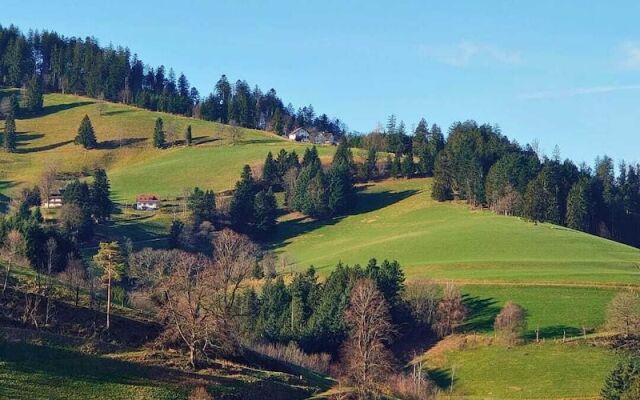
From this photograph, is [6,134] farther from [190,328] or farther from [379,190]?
[190,328]

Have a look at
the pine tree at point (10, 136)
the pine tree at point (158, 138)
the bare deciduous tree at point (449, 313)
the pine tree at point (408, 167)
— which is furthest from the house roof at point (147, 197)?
the bare deciduous tree at point (449, 313)

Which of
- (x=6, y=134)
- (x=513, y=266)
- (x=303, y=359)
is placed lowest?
(x=303, y=359)

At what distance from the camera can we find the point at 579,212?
14138 cm

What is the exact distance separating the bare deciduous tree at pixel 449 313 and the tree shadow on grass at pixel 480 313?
3.48ft

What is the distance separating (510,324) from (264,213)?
231ft

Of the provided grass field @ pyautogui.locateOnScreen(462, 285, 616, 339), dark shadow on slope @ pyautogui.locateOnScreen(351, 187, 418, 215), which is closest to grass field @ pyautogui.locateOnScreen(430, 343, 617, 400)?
grass field @ pyautogui.locateOnScreen(462, 285, 616, 339)

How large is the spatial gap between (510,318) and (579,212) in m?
67.3

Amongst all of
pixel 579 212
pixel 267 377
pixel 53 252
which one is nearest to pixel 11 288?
pixel 267 377

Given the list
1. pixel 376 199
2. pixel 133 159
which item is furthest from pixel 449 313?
pixel 133 159

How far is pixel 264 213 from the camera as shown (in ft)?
470

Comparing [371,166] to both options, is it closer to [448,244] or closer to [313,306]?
[448,244]

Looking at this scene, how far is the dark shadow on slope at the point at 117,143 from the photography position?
189 metres

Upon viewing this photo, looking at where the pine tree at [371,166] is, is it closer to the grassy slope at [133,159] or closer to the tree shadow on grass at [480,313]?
the grassy slope at [133,159]

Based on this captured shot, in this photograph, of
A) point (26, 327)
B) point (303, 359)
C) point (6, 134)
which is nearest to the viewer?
point (26, 327)
